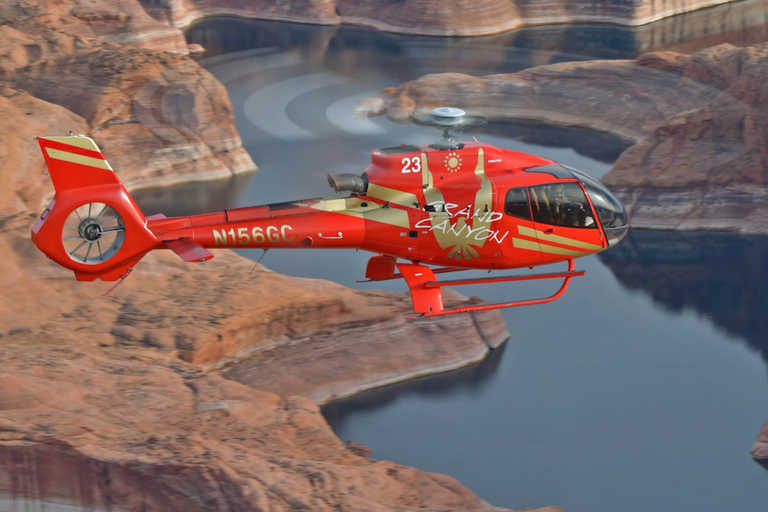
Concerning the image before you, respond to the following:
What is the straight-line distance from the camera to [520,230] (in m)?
13.6

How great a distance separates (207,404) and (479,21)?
30186 mm

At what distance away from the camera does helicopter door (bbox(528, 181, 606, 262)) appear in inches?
533

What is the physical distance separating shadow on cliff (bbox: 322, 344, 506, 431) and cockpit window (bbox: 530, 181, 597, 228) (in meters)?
3.71

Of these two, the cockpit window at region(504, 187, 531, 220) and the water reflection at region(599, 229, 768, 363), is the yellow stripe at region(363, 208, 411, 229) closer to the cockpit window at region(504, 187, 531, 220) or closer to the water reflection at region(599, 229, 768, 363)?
the cockpit window at region(504, 187, 531, 220)

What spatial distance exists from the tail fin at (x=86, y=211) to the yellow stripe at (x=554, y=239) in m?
6.11

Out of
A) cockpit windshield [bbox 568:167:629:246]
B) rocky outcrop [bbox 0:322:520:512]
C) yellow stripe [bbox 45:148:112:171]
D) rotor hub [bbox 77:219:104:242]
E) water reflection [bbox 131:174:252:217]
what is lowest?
water reflection [bbox 131:174:252:217]

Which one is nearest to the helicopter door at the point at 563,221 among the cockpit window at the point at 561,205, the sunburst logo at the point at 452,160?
the cockpit window at the point at 561,205

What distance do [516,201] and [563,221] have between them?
0.95 m

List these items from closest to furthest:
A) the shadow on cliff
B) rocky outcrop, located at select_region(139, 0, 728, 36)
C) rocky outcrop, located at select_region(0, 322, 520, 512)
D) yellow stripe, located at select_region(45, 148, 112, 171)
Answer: rocky outcrop, located at select_region(0, 322, 520, 512) → yellow stripe, located at select_region(45, 148, 112, 171) → the shadow on cliff → rocky outcrop, located at select_region(139, 0, 728, 36)

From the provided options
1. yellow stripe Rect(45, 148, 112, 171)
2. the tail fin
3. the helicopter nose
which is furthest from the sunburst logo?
yellow stripe Rect(45, 148, 112, 171)

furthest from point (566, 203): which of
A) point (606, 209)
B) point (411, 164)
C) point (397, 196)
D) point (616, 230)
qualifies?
point (397, 196)

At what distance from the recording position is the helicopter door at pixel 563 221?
13.5 metres

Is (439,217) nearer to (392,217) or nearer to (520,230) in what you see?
(392,217)

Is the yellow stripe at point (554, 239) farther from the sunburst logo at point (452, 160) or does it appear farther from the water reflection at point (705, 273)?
the water reflection at point (705, 273)
